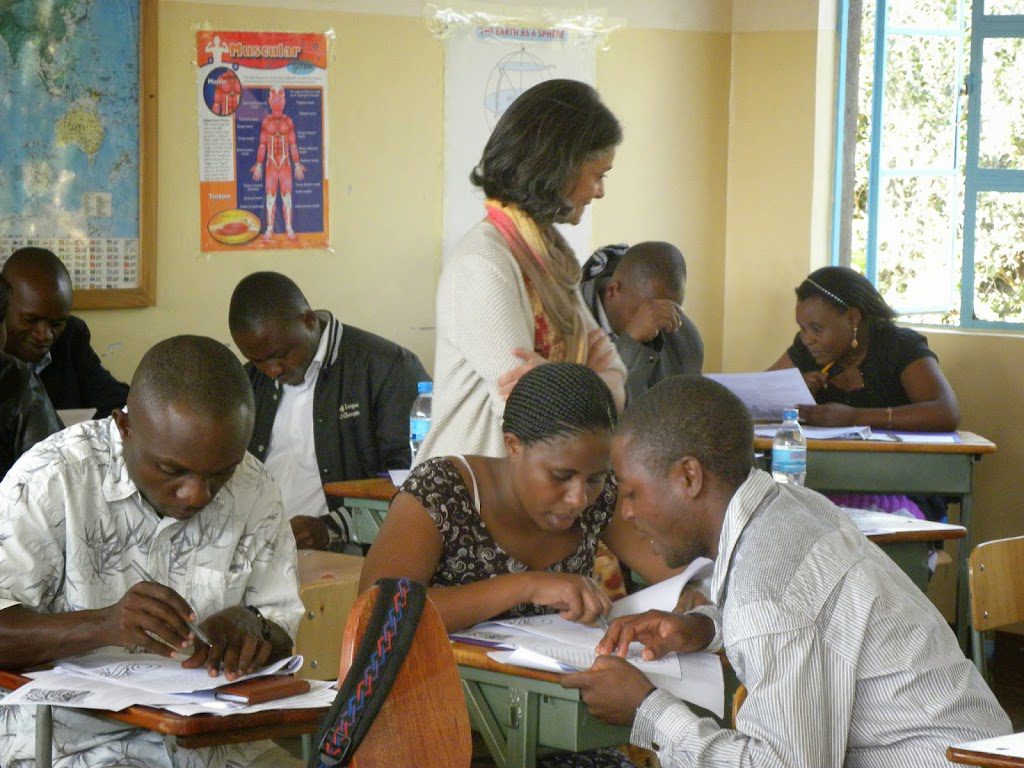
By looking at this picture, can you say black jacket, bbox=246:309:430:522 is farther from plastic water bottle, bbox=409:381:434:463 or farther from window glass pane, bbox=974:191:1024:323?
window glass pane, bbox=974:191:1024:323

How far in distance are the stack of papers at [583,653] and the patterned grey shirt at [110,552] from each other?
38 centimetres

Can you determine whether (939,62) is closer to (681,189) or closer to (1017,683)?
(681,189)

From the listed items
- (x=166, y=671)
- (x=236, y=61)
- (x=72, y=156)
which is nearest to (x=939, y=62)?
(x=236, y=61)

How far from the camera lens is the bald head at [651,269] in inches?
212

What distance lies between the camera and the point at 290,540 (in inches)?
101

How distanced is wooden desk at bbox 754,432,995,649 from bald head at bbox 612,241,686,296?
2.58ft

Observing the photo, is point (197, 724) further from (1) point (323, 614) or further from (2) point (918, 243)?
(2) point (918, 243)

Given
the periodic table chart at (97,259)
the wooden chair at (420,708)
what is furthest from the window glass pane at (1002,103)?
the wooden chair at (420,708)

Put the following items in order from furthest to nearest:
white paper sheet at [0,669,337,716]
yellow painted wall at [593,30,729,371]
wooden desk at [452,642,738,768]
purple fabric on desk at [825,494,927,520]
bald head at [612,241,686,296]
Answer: yellow painted wall at [593,30,729,371], bald head at [612,241,686,296], purple fabric on desk at [825,494,927,520], wooden desk at [452,642,738,768], white paper sheet at [0,669,337,716]

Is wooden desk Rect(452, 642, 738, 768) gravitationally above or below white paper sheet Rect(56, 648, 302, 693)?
below

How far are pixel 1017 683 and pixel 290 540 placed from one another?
159 inches

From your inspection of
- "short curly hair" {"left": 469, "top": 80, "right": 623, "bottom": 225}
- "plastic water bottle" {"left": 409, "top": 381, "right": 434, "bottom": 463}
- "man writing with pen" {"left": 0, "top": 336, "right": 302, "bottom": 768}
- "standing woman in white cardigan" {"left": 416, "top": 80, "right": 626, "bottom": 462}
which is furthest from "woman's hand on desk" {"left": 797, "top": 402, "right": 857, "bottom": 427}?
"man writing with pen" {"left": 0, "top": 336, "right": 302, "bottom": 768}

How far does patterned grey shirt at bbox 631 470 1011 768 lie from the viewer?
200 cm

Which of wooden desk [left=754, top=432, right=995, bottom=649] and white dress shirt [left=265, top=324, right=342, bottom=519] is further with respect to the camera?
wooden desk [left=754, top=432, right=995, bottom=649]
